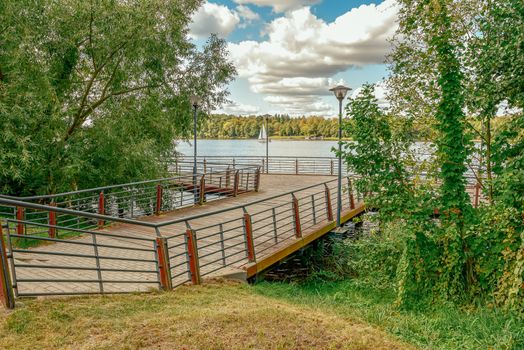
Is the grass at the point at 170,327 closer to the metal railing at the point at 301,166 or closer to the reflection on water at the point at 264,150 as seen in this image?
the metal railing at the point at 301,166

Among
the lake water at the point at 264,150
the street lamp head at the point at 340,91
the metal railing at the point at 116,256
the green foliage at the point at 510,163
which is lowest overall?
the lake water at the point at 264,150

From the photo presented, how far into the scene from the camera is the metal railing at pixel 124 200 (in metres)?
8.44

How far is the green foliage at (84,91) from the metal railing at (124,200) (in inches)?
22.4

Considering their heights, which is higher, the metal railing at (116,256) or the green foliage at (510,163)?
the green foliage at (510,163)

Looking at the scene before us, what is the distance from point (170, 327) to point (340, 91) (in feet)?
29.8

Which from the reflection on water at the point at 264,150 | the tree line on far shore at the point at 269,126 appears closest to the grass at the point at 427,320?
the reflection on water at the point at 264,150

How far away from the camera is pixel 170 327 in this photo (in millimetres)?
3811

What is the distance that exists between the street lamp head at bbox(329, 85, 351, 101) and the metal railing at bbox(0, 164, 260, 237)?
4.32m

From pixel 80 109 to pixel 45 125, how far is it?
5.19ft

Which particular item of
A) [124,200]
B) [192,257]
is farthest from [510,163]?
[124,200]

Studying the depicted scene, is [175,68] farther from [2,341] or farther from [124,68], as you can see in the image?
[2,341]

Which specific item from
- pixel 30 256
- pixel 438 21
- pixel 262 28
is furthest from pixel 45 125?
pixel 262 28

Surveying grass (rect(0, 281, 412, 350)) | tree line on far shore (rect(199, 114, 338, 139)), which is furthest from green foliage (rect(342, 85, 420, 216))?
tree line on far shore (rect(199, 114, 338, 139))

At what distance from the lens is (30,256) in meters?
7.00
